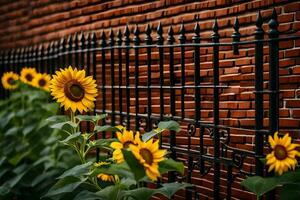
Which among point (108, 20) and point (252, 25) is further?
point (108, 20)

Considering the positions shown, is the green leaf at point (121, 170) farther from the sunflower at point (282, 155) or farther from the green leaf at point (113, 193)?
the sunflower at point (282, 155)


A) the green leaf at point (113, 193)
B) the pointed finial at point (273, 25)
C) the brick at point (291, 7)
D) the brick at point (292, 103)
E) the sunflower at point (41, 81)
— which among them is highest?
the brick at point (291, 7)

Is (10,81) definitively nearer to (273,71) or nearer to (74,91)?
(74,91)

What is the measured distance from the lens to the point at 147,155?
334 cm

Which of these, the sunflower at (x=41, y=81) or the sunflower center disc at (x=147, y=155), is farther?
the sunflower at (x=41, y=81)

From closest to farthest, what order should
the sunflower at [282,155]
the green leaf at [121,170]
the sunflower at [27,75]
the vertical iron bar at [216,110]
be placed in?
the green leaf at [121,170]
the sunflower at [282,155]
the vertical iron bar at [216,110]
the sunflower at [27,75]

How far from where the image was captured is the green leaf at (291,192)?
11.7 feet

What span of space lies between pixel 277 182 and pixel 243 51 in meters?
2.35

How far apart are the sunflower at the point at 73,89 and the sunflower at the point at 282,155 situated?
116 centimetres

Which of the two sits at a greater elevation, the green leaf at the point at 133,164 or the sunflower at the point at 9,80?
the sunflower at the point at 9,80

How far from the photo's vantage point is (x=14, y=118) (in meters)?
7.03

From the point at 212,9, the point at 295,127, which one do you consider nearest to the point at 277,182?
the point at 295,127

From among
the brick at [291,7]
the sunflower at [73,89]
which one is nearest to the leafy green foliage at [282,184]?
the sunflower at [73,89]

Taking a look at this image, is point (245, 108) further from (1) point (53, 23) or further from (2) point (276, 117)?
(1) point (53, 23)
